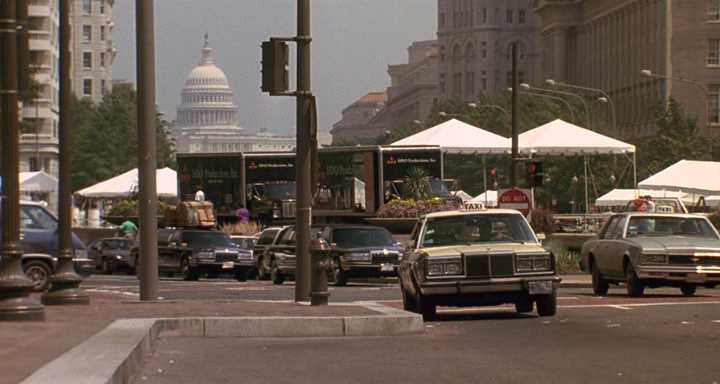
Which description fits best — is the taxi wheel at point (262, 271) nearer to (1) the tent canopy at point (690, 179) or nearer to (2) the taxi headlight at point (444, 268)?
(1) the tent canopy at point (690, 179)

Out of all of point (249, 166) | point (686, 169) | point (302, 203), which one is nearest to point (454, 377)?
point (302, 203)

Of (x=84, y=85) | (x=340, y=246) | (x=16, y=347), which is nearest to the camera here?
(x=16, y=347)

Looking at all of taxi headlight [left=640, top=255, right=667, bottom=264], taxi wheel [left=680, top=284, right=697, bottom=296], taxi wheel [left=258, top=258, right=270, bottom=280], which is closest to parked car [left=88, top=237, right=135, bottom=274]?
taxi wheel [left=258, top=258, right=270, bottom=280]

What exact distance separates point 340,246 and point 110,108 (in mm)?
107794

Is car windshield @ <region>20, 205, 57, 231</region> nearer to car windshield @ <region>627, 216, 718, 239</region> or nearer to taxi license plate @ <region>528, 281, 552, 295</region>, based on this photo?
car windshield @ <region>627, 216, 718, 239</region>

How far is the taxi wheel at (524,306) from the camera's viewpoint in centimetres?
2535

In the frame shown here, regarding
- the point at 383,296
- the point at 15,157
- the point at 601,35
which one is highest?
the point at 601,35

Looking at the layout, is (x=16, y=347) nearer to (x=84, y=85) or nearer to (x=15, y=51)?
(x=15, y=51)

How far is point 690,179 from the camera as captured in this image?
187 feet

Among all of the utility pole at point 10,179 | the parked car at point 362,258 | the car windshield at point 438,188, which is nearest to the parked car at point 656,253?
the parked car at point 362,258

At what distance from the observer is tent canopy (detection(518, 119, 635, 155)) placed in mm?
54281

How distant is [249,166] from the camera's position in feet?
222

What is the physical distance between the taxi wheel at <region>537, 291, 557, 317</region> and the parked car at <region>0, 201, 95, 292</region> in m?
11.2

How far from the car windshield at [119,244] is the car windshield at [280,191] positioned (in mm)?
8083
